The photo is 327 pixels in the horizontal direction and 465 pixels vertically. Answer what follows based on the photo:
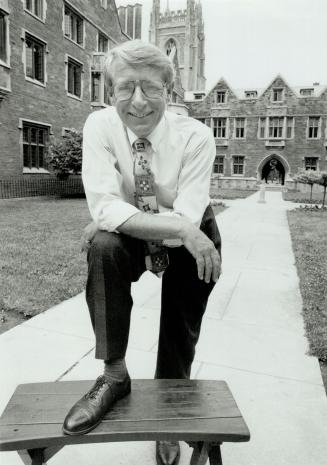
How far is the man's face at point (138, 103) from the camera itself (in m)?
1.79

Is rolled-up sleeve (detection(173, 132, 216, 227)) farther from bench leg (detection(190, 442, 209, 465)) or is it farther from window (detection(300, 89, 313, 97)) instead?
window (detection(300, 89, 313, 97))

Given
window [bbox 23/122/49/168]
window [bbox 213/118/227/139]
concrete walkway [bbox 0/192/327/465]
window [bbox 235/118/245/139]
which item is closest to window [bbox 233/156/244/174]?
window [bbox 235/118/245/139]

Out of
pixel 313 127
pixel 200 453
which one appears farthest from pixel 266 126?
pixel 200 453

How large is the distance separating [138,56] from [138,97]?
0.17 metres

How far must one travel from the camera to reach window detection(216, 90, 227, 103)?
41.3 m

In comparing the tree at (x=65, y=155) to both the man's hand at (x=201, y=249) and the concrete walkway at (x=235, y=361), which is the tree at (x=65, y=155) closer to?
the concrete walkway at (x=235, y=361)

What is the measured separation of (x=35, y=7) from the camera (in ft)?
53.5

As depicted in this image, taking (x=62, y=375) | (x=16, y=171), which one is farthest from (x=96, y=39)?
(x=62, y=375)

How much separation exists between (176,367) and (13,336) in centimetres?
173

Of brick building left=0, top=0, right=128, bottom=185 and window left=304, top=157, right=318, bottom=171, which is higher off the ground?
brick building left=0, top=0, right=128, bottom=185

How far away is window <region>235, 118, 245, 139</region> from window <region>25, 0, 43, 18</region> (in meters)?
26.9

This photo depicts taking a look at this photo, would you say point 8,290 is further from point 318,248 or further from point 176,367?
point 318,248

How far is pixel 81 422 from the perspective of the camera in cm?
150

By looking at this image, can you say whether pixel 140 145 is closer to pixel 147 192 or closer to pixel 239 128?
pixel 147 192
